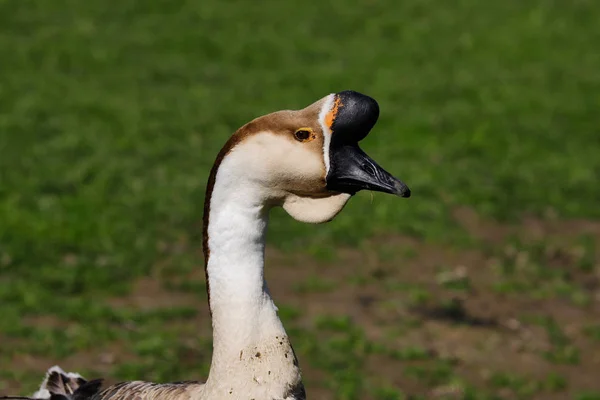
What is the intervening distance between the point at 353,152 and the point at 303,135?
0.18m

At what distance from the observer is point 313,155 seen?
344cm

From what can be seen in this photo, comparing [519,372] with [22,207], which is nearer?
[519,372]

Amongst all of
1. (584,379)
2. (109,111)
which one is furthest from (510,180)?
(109,111)

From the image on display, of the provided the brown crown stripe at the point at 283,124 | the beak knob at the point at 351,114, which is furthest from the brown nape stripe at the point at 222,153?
the beak knob at the point at 351,114

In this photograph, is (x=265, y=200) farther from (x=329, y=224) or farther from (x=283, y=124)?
(x=329, y=224)

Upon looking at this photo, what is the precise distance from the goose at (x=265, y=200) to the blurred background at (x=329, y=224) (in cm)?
320

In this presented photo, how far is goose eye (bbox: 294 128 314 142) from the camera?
344cm

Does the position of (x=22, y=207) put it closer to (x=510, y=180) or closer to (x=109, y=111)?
(x=109, y=111)

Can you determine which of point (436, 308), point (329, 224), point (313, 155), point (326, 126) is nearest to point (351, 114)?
point (326, 126)

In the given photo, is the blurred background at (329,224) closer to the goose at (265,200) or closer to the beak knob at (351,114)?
the goose at (265,200)

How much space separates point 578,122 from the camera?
1295cm

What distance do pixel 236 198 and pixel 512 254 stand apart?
5.89 metres

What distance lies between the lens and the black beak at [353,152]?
3.38 meters

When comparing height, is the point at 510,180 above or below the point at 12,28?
below
